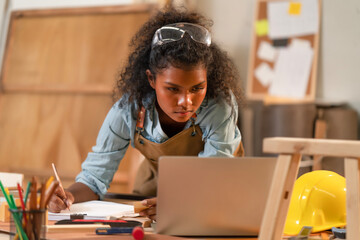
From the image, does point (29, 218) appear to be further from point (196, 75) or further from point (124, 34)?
point (124, 34)

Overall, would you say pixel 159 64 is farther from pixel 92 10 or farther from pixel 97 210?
pixel 92 10

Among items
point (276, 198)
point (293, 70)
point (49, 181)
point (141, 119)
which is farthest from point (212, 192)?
point (293, 70)

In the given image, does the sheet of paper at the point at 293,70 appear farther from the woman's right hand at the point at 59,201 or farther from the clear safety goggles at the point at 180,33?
the woman's right hand at the point at 59,201

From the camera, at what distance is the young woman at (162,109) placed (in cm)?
146

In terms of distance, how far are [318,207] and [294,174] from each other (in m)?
0.23

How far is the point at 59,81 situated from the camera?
3.51m

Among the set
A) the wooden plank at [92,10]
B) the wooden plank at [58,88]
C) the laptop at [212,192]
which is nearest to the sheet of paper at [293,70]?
the wooden plank at [92,10]

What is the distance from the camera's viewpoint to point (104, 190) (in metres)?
1.62

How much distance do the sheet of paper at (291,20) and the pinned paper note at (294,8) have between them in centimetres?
2

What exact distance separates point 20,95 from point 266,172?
2937 millimetres

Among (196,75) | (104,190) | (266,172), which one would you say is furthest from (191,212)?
(104,190)

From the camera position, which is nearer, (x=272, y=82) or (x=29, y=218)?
(x=29, y=218)

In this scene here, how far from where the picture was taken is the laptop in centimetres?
→ 104

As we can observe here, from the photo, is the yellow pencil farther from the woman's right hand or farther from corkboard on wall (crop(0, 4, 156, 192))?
corkboard on wall (crop(0, 4, 156, 192))
